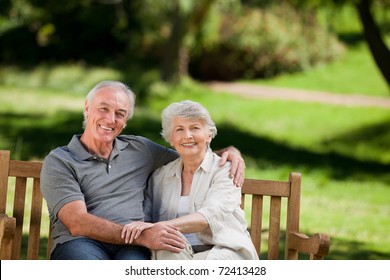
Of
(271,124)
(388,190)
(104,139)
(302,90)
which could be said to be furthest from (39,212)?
(302,90)

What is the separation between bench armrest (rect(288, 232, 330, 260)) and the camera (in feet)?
12.1

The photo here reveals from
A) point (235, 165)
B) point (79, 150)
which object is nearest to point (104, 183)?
point (79, 150)

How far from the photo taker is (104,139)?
3766 mm

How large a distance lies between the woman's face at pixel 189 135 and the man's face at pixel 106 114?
26cm

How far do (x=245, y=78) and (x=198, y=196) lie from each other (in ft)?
61.5

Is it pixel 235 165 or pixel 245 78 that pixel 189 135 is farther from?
pixel 245 78

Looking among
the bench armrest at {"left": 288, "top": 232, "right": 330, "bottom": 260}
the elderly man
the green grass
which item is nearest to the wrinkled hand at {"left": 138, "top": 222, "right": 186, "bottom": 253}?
the elderly man

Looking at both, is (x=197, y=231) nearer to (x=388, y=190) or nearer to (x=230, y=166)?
(x=230, y=166)

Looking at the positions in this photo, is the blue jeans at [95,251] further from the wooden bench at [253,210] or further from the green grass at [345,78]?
the green grass at [345,78]

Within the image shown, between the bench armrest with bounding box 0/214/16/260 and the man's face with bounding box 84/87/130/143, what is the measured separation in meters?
0.57

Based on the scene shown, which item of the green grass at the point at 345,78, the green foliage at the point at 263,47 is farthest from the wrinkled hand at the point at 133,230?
the green foliage at the point at 263,47

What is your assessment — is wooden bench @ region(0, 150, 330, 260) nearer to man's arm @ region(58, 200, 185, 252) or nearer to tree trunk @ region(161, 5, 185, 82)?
man's arm @ region(58, 200, 185, 252)
